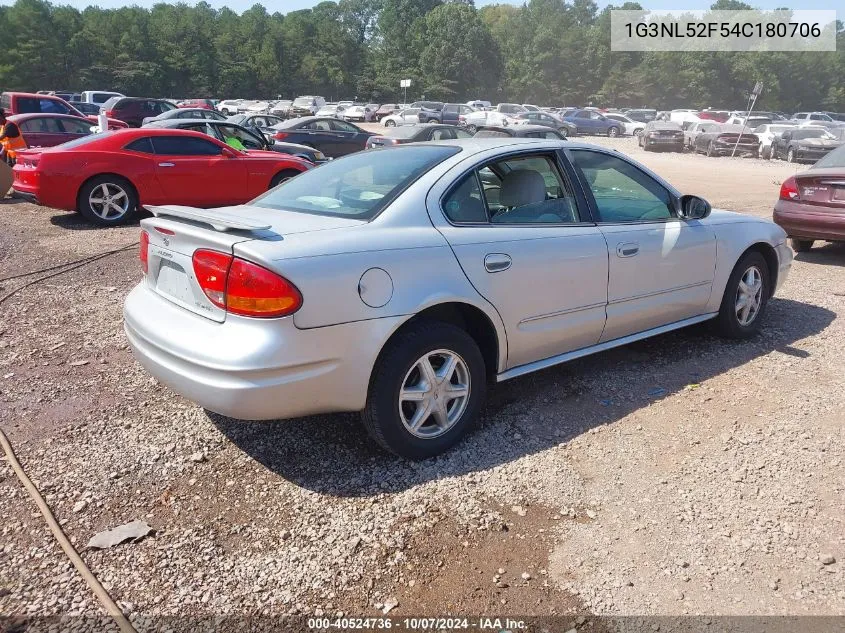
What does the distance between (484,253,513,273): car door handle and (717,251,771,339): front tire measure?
7.48 feet

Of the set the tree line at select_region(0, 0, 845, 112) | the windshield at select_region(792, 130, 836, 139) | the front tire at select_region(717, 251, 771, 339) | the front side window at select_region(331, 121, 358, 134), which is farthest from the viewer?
the tree line at select_region(0, 0, 845, 112)

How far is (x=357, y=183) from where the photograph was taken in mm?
3756

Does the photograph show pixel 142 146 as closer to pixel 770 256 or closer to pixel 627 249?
pixel 627 249

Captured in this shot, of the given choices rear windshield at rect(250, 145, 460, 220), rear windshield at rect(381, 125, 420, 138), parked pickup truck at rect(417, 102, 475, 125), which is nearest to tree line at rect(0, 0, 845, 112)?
parked pickup truck at rect(417, 102, 475, 125)

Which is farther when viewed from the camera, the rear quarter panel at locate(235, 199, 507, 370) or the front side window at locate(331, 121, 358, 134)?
the front side window at locate(331, 121, 358, 134)

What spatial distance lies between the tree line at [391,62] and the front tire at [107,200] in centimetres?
6838

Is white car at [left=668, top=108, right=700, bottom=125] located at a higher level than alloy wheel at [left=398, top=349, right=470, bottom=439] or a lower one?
higher

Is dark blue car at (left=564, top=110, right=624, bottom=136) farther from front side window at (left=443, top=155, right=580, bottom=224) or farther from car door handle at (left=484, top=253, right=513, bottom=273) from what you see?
car door handle at (left=484, top=253, right=513, bottom=273)

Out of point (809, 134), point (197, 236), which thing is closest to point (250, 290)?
point (197, 236)

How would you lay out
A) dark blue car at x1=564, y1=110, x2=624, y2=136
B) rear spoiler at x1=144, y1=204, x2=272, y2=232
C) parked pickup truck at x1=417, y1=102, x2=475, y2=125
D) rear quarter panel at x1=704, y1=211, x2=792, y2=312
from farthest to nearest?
dark blue car at x1=564, y1=110, x2=624, y2=136, parked pickup truck at x1=417, y1=102, x2=475, y2=125, rear quarter panel at x1=704, y1=211, x2=792, y2=312, rear spoiler at x1=144, y1=204, x2=272, y2=232

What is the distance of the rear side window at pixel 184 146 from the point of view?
32.6ft

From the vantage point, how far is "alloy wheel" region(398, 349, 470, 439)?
3270 millimetres

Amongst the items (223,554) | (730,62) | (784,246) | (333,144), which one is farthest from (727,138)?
(730,62)

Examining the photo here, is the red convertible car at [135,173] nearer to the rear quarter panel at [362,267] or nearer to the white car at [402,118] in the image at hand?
the rear quarter panel at [362,267]
